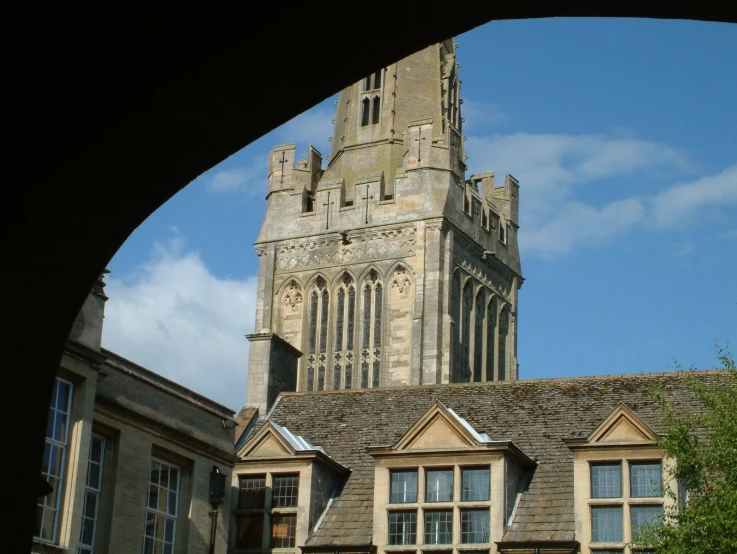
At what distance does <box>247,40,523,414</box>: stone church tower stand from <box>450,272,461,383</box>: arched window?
82 millimetres

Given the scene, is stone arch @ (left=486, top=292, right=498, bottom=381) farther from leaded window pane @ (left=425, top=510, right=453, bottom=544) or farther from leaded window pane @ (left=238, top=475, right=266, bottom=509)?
leaded window pane @ (left=425, top=510, right=453, bottom=544)

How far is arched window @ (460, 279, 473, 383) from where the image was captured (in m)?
71.0

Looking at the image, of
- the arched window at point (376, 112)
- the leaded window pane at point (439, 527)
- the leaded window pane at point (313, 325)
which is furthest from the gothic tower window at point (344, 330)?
the leaded window pane at point (439, 527)

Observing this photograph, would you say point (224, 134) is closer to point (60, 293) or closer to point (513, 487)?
point (60, 293)

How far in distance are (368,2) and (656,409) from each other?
20.4 metres

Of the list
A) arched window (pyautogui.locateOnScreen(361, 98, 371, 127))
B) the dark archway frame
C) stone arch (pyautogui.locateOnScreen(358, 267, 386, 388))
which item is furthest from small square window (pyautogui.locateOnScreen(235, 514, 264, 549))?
arched window (pyautogui.locateOnScreen(361, 98, 371, 127))

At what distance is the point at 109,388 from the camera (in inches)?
747

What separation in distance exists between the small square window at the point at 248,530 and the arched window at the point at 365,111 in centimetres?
5678

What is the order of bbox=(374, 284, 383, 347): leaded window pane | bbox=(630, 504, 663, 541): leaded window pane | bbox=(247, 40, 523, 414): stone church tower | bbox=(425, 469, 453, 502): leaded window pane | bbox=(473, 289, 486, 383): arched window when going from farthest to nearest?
1. bbox=(473, 289, 486, 383): arched window
2. bbox=(374, 284, 383, 347): leaded window pane
3. bbox=(247, 40, 523, 414): stone church tower
4. bbox=(425, 469, 453, 502): leaded window pane
5. bbox=(630, 504, 663, 541): leaded window pane

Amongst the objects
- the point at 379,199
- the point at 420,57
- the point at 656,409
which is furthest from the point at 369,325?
the point at 656,409

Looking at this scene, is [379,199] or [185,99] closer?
[185,99]

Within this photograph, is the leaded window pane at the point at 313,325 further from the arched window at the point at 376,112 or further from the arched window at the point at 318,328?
the arched window at the point at 376,112

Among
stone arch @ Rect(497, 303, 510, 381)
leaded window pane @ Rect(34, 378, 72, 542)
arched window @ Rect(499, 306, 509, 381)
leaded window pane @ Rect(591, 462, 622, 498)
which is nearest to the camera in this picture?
leaded window pane @ Rect(34, 378, 72, 542)

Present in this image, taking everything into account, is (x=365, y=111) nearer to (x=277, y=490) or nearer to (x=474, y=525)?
(x=277, y=490)
